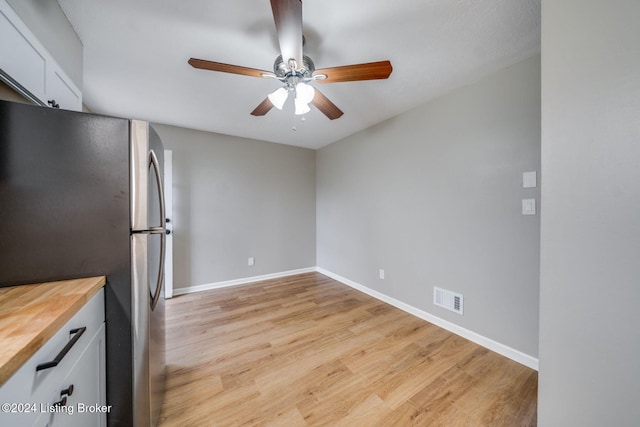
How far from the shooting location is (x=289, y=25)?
3.55 ft

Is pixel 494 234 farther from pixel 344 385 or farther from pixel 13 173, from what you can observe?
pixel 13 173

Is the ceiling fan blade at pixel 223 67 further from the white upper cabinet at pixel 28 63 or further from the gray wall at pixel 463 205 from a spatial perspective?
the gray wall at pixel 463 205

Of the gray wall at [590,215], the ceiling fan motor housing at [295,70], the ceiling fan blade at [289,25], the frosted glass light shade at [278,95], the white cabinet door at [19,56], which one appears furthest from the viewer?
the frosted glass light shade at [278,95]

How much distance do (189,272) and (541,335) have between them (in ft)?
11.7

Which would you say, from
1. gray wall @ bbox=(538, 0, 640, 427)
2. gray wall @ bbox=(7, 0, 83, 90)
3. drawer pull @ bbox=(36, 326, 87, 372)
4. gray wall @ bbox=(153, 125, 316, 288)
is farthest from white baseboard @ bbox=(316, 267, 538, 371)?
gray wall @ bbox=(7, 0, 83, 90)

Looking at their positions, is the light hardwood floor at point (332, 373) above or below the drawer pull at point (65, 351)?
below

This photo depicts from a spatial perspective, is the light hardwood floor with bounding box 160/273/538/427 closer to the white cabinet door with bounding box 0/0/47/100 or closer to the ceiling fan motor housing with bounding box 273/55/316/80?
the white cabinet door with bounding box 0/0/47/100

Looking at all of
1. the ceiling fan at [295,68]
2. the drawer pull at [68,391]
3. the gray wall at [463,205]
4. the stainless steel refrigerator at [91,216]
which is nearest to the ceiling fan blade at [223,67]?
the ceiling fan at [295,68]

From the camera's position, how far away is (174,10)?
1262 millimetres

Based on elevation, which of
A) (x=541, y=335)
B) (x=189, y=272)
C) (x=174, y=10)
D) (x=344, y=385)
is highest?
(x=174, y=10)

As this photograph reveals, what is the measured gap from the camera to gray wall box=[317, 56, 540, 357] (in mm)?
1679

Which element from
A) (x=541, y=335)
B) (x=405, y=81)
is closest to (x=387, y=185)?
(x=405, y=81)

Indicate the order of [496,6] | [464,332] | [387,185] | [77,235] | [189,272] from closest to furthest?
[77,235]
[496,6]
[464,332]
[387,185]
[189,272]

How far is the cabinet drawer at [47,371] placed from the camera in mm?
498
